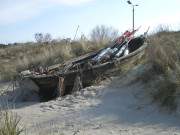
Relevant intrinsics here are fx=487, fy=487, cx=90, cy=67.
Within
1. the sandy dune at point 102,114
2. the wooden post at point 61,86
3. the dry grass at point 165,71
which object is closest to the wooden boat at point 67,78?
the wooden post at point 61,86

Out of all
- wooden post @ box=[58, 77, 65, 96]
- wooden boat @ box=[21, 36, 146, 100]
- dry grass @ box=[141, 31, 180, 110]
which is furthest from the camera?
wooden boat @ box=[21, 36, 146, 100]

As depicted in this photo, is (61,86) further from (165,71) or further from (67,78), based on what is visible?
(165,71)

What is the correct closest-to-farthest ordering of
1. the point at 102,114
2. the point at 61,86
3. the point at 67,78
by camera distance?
the point at 102,114 < the point at 61,86 < the point at 67,78

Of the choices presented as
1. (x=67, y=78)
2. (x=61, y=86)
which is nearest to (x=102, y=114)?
(x=61, y=86)

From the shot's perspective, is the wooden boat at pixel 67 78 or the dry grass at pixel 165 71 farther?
the wooden boat at pixel 67 78

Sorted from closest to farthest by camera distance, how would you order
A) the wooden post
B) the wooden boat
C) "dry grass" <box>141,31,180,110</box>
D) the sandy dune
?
1. the sandy dune
2. "dry grass" <box>141,31,180,110</box>
3. the wooden post
4. the wooden boat

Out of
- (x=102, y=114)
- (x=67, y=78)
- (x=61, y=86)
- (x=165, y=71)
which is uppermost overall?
(x=165, y=71)

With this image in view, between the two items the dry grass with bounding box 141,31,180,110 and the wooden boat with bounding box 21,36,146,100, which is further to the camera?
the wooden boat with bounding box 21,36,146,100

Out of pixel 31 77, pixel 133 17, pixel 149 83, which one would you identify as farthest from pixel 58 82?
pixel 133 17

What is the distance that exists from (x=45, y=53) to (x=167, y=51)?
7.69m

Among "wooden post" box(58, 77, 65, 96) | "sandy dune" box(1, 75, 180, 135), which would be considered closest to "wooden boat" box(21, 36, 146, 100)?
"wooden post" box(58, 77, 65, 96)

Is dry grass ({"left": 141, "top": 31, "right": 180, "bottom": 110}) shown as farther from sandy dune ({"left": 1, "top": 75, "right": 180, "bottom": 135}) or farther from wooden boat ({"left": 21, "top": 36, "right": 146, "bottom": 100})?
wooden boat ({"left": 21, "top": 36, "right": 146, "bottom": 100})

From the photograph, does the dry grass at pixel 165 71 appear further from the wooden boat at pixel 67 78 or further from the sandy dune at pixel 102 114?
the wooden boat at pixel 67 78

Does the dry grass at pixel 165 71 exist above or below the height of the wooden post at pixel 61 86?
above
